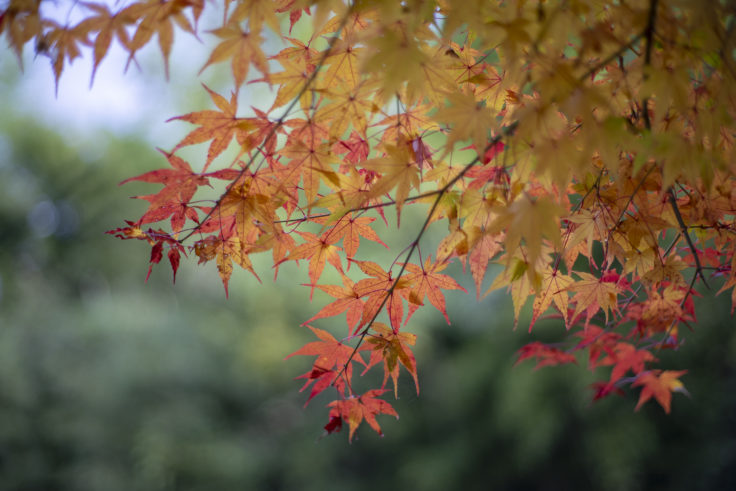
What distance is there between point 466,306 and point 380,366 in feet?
2.51

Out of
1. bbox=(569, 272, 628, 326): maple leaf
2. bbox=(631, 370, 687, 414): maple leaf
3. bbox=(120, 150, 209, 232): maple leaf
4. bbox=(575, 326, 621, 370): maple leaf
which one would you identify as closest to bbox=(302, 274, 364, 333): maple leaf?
bbox=(120, 150, 209, 232): maple leaf

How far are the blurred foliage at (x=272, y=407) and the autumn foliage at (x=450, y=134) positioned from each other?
2.42 meters

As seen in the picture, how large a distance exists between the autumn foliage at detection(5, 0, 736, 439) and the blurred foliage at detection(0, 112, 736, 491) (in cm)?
242

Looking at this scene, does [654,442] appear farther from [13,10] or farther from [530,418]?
[13,10]

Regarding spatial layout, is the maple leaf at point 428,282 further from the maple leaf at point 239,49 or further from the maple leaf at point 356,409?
the maple leaf at point 239,49

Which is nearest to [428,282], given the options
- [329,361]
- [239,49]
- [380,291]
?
[380,291]

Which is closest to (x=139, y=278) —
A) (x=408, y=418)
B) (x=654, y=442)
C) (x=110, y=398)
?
(x=110, y=398)

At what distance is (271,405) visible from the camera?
4.01 metres

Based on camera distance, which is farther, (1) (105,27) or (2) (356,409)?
(2) (356,409)

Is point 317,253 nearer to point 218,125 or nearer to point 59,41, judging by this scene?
point 218,125

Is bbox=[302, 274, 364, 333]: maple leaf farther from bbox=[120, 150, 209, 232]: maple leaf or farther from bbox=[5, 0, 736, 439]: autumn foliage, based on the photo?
bbox=[120, 150, 209, 232]: maple leaf

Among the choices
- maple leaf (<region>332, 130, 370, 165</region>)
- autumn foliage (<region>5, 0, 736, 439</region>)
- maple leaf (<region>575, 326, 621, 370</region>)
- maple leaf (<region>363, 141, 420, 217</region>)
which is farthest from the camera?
maple leaf (<region>575, 326, 621, 370</region>)

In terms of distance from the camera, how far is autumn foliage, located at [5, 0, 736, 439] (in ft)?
1.54

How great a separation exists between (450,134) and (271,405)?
3873 millimetres
